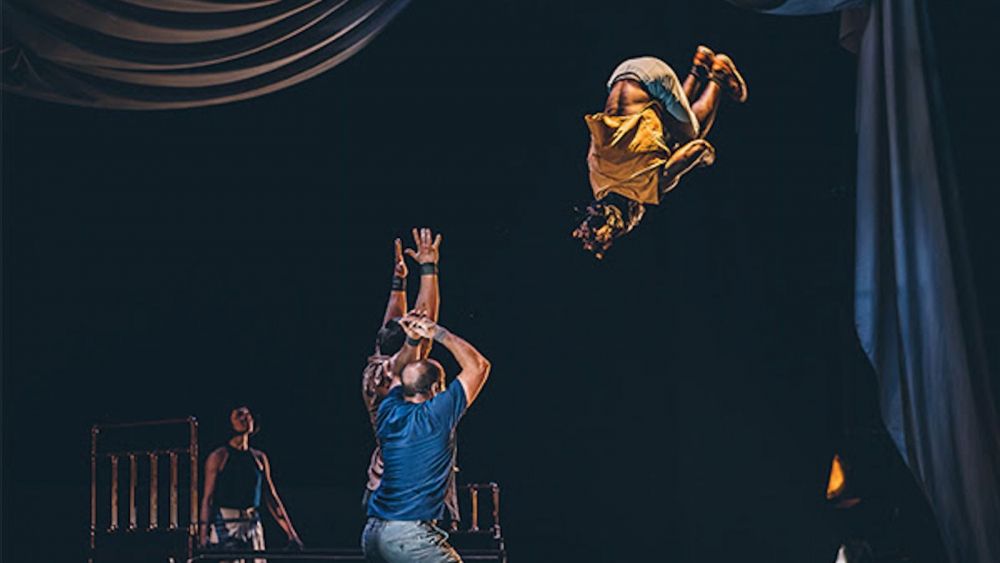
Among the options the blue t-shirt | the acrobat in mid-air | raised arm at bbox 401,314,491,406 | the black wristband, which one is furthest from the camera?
the black wristband

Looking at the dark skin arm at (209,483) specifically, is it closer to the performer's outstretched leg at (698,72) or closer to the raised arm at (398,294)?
the raised arm at (398,294)

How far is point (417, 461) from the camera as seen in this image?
5.11 meters

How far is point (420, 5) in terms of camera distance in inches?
259

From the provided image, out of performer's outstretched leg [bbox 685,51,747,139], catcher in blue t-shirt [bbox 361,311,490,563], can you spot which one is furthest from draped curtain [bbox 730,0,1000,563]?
catcher in blue t-shirt [bbox 361,311,490,563]

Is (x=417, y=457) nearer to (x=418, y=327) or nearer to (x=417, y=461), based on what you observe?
(x=417, y=461)

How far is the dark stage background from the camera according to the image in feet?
20.7

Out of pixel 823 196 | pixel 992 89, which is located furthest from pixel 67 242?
pixel 992 89

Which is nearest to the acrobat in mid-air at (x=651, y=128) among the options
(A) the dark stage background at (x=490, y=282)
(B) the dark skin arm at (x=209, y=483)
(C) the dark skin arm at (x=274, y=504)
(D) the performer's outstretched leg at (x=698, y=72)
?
(D) the performer's outstretched leg at (x=698, y=72)

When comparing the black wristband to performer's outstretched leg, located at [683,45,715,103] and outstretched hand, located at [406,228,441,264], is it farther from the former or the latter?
performer's outstretched leg, located at [683,45,715,103]

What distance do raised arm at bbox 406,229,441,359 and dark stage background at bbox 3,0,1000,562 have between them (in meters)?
0.41

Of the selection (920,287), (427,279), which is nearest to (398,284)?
(427,279)

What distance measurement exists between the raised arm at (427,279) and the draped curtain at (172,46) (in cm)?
111

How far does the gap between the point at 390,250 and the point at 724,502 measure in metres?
1.91

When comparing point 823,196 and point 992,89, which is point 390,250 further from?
point 992,89
